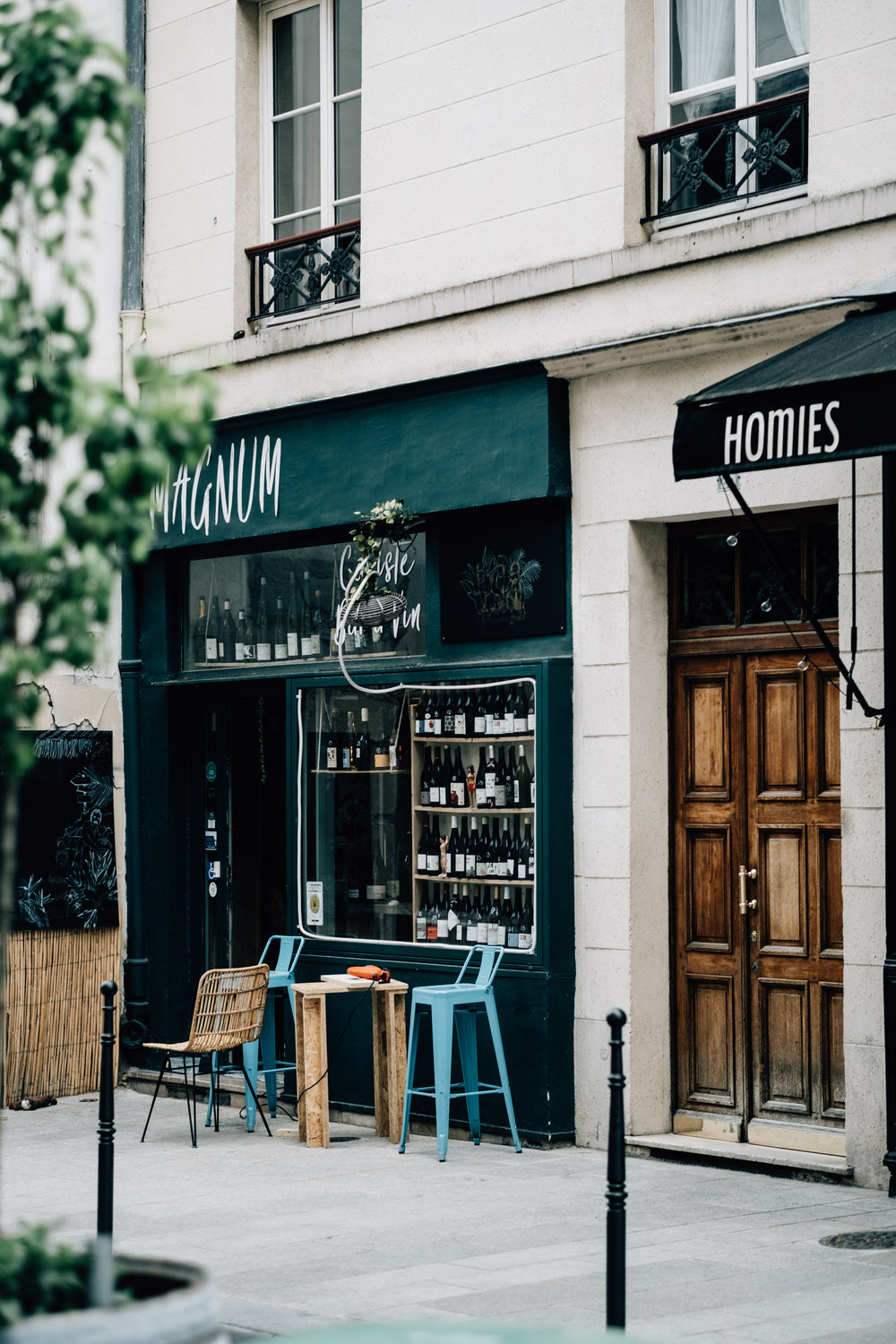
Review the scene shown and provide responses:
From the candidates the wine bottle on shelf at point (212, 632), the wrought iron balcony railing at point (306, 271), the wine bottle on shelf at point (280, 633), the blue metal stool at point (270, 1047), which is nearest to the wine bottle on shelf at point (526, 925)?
the blue metal stool at point (270, 1047)

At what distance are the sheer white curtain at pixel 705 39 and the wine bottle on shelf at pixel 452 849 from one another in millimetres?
4256

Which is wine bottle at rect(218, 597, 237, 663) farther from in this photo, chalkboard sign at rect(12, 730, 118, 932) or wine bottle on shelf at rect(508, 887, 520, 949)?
wine bottle on shelf at rect(508, 887, 520, 949)

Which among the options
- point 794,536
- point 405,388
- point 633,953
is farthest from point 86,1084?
point 794,536

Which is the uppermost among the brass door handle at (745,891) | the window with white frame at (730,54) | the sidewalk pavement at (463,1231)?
the window with white frame at (730,54)

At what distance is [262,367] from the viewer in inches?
450

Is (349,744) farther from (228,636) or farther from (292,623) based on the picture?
(228,636)

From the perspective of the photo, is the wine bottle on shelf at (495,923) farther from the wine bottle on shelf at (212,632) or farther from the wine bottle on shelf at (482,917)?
the wine bottle on shelf at (212,632)

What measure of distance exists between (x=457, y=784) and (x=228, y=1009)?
1.79 meters

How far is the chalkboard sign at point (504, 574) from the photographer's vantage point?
9.77 metres

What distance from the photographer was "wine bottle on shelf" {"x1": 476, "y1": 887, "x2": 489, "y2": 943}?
32.7 feet

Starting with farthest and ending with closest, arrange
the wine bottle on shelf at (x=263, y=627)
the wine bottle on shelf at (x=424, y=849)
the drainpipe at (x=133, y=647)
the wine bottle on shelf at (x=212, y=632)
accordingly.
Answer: the drainpipe at (x=133, y=647) < the wine bottle on shelf at (x=212, y=632) < the wine bottle on shelf at (x=263, y=627) < the wine bottle on shelf at (x=424, y=849)

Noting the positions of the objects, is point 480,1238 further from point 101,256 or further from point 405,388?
point 101,256

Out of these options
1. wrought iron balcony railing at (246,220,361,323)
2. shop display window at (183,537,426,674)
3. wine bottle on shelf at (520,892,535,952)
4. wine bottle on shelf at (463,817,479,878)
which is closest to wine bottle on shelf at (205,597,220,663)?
shop display window at (183,537,426,674)

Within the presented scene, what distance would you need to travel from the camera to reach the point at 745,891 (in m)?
9.14
